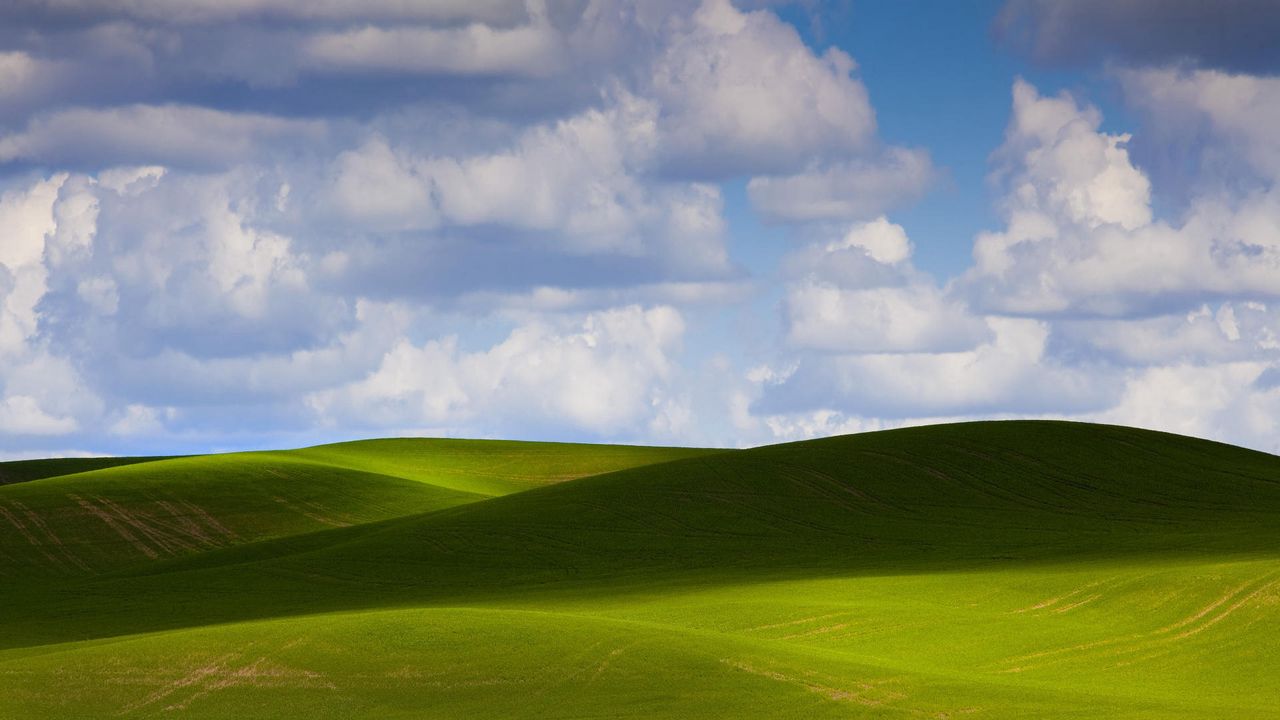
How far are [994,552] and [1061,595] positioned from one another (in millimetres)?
14267

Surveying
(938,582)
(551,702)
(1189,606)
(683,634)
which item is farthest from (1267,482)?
(551,702)

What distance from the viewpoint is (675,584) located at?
192ft

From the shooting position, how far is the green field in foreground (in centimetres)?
3553

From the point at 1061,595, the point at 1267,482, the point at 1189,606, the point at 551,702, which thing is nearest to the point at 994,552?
the point at 1061,595

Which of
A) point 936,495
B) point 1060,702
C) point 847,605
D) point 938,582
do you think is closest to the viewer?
point 1060,702

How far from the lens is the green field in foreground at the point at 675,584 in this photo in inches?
1399

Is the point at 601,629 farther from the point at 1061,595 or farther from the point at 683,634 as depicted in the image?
the point at 1061,595

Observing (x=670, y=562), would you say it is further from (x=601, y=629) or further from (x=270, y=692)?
(x=270, y=692)

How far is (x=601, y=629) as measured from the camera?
39.5m

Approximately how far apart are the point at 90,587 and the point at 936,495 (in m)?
39.6

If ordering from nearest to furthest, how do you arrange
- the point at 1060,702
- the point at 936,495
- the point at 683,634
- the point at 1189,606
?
1. the point at 1060,702
2. the point at 683,634
3. the point at 1189,606
4. the point at 936,495

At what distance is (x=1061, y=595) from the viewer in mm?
49719

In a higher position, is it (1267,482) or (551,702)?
Answer: (1267,482)

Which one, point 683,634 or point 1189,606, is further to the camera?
point 1189,606
